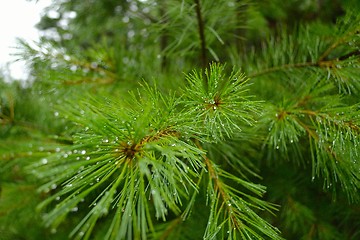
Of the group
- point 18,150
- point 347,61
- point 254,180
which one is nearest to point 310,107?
point 347,61

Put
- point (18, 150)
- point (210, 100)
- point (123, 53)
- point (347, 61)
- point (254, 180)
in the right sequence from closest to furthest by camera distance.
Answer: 1. point (210, 100)
2. point (347, 61)
3. point (18, 150)
4. point (254, 180)
5. point (123, 53)

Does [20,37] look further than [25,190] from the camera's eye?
No

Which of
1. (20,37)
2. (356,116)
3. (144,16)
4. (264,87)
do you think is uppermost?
(20,37)

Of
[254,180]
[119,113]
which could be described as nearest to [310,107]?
[254,180]

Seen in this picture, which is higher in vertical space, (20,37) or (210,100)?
(20,37)

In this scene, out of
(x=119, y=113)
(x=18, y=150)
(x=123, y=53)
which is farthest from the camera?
(x=123, y=53)

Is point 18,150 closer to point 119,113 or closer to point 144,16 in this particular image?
point 119,113
